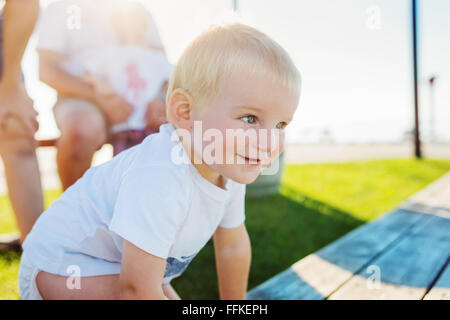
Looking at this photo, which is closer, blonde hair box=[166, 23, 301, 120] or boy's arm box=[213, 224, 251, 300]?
blonde hair box=[166, 23, 301, 120]

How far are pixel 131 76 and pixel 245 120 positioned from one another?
1236 mm

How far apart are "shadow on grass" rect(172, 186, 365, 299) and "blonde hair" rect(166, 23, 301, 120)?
102 cm

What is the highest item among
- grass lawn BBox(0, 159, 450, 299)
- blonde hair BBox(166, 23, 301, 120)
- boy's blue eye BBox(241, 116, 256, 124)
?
blonde hair BBox(166, 23, 301, 120)

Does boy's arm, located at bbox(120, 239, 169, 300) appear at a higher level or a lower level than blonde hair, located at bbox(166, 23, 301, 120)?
lower

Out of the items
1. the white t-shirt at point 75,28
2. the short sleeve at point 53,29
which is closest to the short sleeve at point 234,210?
the white t-shirt at point 75,28

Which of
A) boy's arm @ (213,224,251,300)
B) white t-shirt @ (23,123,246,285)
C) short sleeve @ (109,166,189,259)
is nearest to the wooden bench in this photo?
boy's arm @ (213,224,251,300)

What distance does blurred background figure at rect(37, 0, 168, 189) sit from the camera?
6.40 ft

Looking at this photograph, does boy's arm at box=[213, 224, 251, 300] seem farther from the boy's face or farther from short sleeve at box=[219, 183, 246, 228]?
the boy's face

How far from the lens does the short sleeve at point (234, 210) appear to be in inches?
52.6
